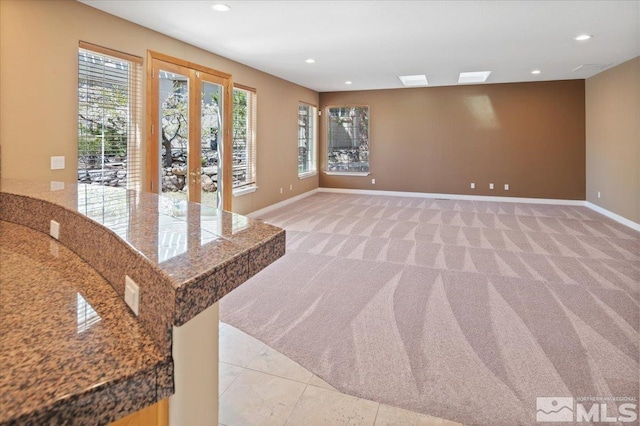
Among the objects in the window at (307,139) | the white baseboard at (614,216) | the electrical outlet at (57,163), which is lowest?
the white baseboard at (614,216)

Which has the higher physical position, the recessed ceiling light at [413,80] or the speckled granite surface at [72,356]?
the recessed ceiling light at [413,80]

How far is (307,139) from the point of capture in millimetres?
9648

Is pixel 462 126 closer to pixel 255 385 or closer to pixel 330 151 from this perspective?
pixel 330 151

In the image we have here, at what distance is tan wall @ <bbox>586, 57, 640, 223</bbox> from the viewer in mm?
6102

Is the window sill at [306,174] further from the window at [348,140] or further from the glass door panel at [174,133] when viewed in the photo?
the glass door panel at [174,133]

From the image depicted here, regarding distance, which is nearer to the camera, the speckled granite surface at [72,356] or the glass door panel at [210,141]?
the speckled granite surface at [72,356]

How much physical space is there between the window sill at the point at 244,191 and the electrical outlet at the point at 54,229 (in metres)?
4.85

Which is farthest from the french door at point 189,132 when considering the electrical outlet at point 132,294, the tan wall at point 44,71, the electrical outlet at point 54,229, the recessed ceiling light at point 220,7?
the electrical outlet at point 132,294

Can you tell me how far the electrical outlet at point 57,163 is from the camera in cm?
363

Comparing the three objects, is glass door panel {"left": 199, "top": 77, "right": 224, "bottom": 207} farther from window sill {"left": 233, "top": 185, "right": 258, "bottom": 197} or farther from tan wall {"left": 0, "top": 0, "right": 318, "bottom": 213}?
tan wall {"left": 0, "top": 0, "right": 318, "bottom": 213}

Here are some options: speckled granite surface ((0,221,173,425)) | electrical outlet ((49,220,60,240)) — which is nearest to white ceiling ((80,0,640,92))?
electrical outlet ((49,220,60,240))

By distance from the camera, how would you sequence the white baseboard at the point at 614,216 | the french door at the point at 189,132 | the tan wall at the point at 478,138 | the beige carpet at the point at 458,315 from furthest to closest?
the tan wall at the point at 478,138, the white baseboard at the point at 614,216, the french door at the point at 189,132, the beige carpet at the point at 458,315

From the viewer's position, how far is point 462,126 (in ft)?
29.6

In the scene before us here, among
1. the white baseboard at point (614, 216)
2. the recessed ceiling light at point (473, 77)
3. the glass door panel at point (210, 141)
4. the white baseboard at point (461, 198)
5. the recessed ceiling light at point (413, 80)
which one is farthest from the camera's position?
the recessed ceiling light at point (413, 80)
